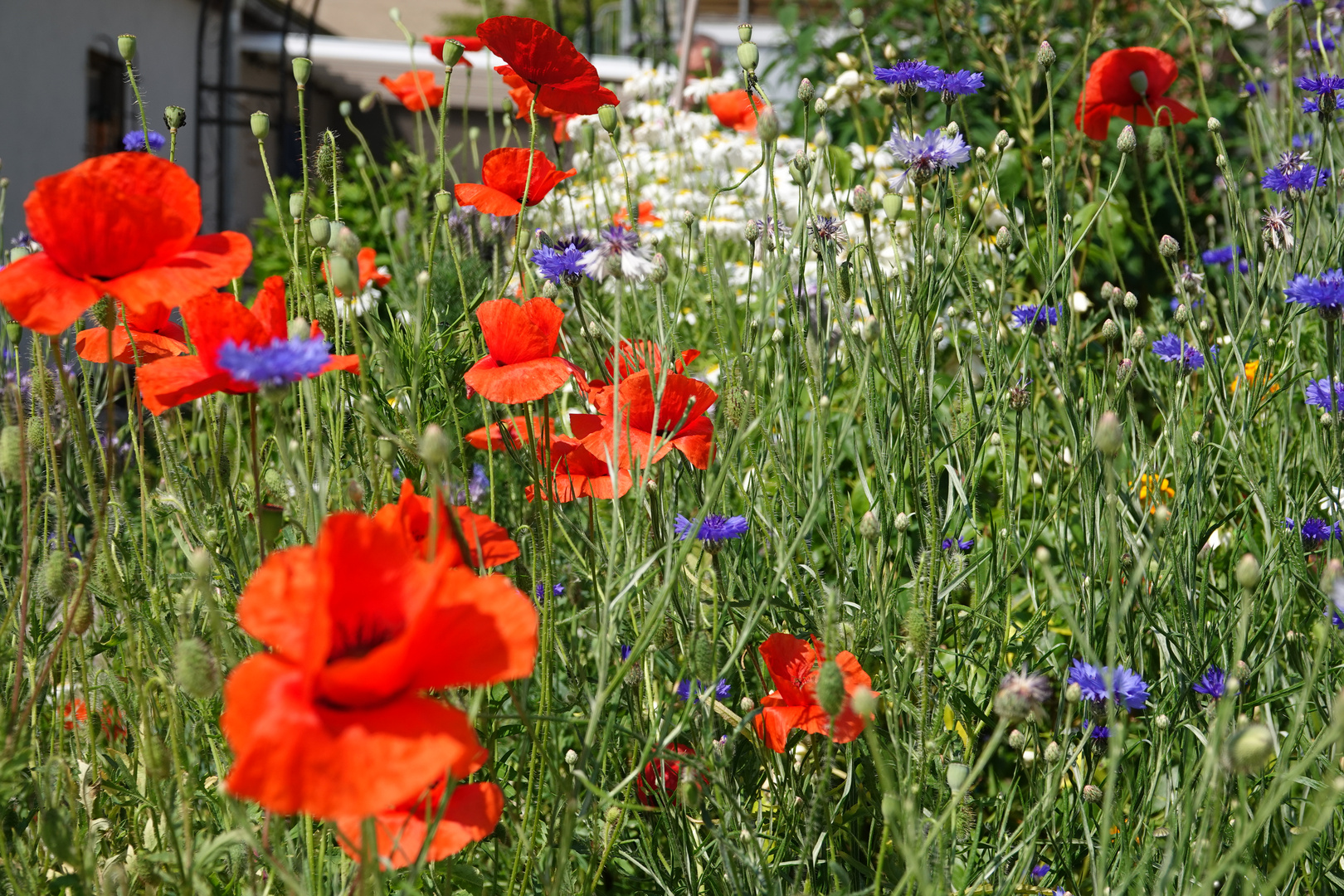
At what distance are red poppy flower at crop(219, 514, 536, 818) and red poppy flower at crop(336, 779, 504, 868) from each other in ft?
0.27

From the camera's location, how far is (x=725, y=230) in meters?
3.09

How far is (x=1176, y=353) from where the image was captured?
1.62 m

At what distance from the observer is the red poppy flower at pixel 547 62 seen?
1.25 metres

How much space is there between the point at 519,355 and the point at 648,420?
0.17m

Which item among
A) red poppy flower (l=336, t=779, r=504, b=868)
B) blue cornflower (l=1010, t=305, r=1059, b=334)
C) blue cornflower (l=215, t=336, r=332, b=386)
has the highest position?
blue cornflower (l=215, t=336, r=332, b=386)

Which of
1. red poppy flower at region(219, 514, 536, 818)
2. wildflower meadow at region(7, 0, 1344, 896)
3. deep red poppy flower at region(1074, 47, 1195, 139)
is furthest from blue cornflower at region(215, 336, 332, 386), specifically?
deep red poppy flower at region(1074, 47, 1195, 139)

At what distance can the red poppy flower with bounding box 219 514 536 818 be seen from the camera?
61 cm

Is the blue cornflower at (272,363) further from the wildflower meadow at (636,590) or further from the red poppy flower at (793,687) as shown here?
the red poppy flower at (793,687)

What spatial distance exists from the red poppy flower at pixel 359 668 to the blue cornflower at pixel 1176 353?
121 centimetres

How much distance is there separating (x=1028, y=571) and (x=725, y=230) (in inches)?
70.6

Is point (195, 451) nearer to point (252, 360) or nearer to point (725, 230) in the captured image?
point (725, 230)

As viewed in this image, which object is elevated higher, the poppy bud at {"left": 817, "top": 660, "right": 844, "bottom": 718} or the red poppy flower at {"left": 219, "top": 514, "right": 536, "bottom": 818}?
the red poppy flower at {"left": 219, "top": 514, "right": 536, "bottom": 818}

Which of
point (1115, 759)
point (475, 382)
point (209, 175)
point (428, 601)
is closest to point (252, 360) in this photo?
point (428, 601)

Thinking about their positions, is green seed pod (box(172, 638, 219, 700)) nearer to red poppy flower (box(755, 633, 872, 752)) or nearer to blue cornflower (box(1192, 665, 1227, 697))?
red poppy flower (box(755, 633, 872, 752))
